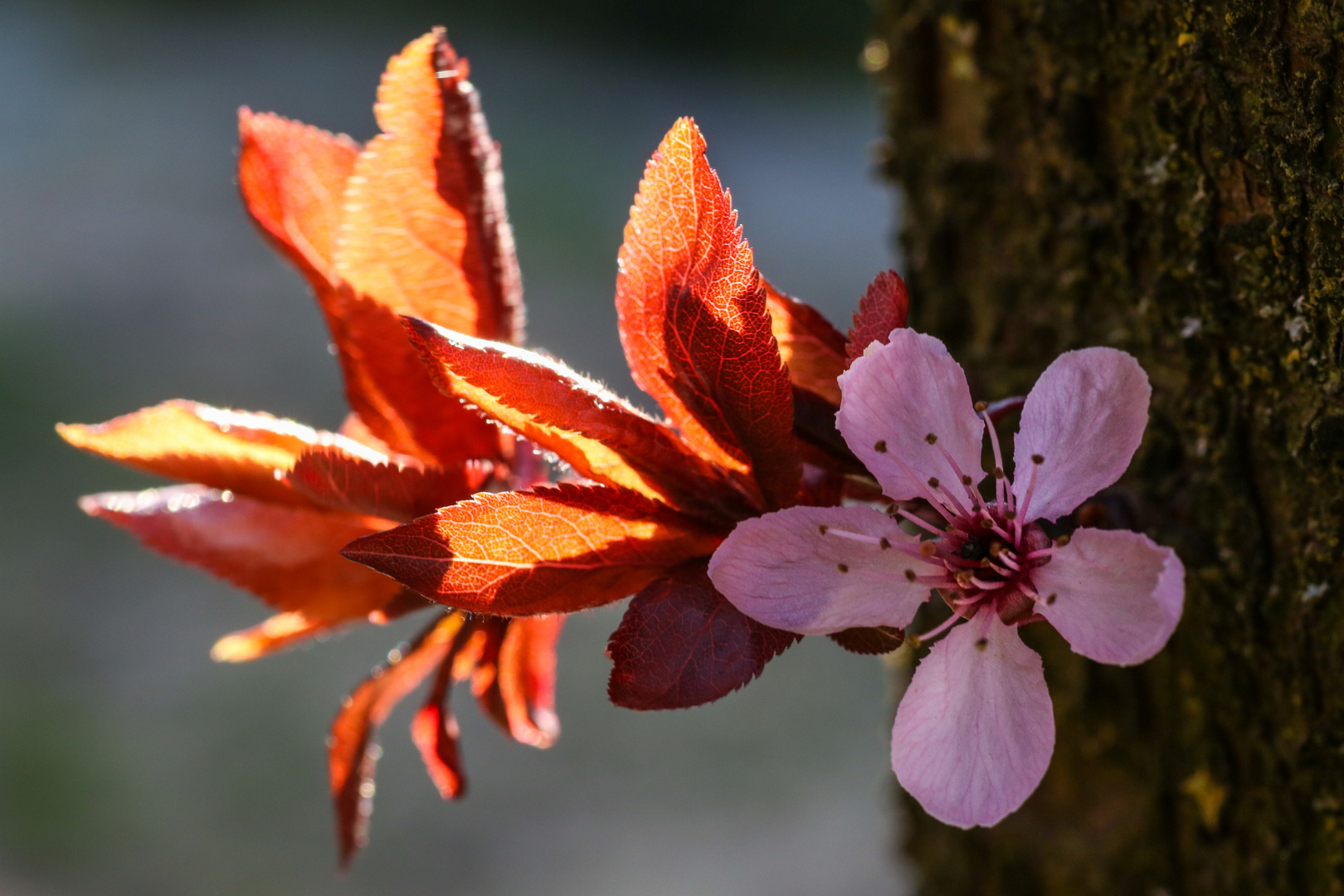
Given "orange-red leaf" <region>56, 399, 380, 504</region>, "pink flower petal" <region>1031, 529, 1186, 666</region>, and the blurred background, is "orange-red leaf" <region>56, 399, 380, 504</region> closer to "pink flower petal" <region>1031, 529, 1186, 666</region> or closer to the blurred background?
the blurred background

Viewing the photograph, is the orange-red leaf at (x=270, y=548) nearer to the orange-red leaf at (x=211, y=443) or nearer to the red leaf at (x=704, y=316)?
the orange-red leaf at (x=211, y=443)

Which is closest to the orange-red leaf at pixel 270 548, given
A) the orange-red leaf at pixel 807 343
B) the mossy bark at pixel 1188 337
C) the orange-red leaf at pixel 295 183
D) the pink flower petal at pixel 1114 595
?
the orange-red leaf at pixel 295 183

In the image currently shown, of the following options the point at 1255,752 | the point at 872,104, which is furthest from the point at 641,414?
the point at 872,104

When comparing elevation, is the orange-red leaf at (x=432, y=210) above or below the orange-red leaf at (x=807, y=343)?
above

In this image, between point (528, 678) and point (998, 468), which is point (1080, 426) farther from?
point (528, 678)

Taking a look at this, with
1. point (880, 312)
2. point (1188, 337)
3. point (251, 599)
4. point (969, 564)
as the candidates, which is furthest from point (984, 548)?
point (251, 599)

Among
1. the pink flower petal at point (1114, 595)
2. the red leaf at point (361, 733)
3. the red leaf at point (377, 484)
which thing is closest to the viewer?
the pink flower petal at point (1114, 595)

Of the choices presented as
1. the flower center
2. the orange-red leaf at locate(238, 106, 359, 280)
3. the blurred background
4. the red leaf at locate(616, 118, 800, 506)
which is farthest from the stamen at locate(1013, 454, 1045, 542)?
the orange-red leaf at locate(238, 106, 359, 280)

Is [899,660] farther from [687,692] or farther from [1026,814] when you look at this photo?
[687,692]
